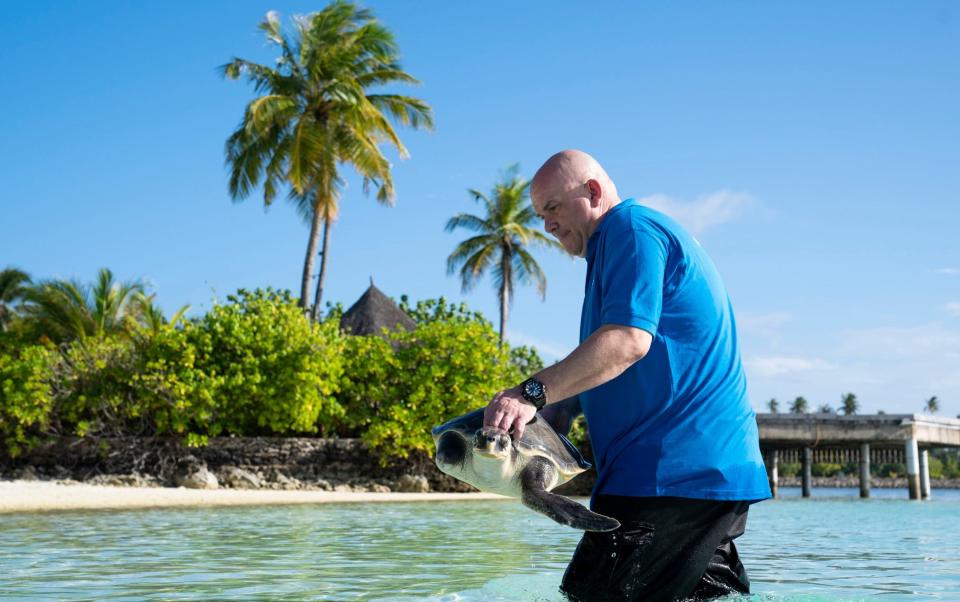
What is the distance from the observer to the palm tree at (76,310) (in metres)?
29.9

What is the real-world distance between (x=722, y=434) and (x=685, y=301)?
36 centimetres

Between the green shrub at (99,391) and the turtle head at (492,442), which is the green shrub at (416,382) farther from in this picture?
the turtle head at (492,442)

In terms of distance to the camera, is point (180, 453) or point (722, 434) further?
point (180, 453)

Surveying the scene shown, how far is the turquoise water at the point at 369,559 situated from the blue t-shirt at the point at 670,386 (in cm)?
98

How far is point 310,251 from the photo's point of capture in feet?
87.6

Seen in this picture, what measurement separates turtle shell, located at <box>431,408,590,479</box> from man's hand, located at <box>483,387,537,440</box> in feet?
0.29

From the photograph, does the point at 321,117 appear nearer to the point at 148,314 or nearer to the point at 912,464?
the point at 148,314

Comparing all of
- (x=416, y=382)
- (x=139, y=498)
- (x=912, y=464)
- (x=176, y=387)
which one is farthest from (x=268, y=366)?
(x=912, y=464)

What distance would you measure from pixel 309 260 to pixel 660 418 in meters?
24.9

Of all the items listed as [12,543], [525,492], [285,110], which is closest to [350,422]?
[285,110]

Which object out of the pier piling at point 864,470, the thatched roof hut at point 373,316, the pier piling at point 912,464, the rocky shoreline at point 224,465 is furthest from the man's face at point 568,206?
the pier piling at point 864,470

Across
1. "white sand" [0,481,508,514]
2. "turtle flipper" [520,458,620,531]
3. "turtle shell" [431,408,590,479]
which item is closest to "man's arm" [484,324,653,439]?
"turtle shell" [431,408,590,479]

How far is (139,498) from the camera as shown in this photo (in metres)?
16.2

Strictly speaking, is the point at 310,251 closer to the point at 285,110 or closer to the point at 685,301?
the point at 285,110
